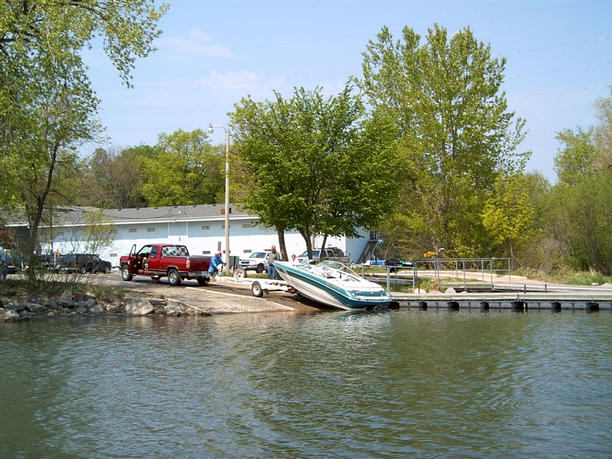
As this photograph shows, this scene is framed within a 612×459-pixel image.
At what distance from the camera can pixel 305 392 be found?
13.6m

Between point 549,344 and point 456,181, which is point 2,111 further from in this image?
point 456,181

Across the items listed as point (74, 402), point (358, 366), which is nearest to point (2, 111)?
point (74, 402)

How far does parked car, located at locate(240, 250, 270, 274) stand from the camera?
47.0 metres

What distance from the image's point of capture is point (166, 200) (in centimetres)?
7500

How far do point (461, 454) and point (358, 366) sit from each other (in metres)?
6.49

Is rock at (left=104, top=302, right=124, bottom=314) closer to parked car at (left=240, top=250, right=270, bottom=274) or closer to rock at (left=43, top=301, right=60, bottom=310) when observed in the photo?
rock at (left=43, top=301, right=60, bottom=310)

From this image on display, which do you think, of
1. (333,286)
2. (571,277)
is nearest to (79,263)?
(333,286)

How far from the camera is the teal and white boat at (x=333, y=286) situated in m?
28.9

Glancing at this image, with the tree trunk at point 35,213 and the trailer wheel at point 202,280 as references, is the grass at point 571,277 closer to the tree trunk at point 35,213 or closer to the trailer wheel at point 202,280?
the trailer wheel at point 202,280

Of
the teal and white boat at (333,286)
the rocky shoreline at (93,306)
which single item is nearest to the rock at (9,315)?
the rocky shoreline at (93,306)

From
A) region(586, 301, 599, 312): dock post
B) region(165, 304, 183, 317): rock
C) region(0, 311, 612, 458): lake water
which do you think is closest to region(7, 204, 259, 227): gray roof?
region(165, 304, 183, 317): rock

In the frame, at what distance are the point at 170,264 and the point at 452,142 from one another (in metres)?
20.2

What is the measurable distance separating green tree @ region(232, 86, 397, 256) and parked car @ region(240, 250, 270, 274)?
38.5 feet

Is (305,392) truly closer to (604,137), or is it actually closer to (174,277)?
(174,277)
